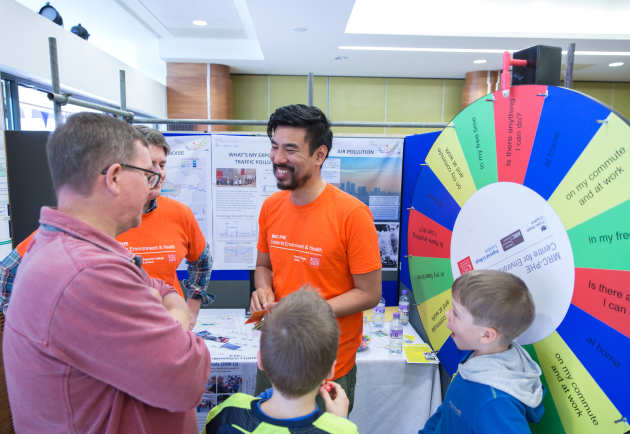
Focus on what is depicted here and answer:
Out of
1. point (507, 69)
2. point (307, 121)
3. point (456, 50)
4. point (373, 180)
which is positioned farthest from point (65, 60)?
point (456, 50)

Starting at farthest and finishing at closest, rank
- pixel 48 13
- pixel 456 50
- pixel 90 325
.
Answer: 1. pixel 456 50
2. pixel 48 13
3. pixel 90 325

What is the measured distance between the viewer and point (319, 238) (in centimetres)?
134

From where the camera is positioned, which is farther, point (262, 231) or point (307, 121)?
point (262, 231)

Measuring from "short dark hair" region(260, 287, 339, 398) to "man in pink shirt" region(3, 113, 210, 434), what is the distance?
0.14 meters

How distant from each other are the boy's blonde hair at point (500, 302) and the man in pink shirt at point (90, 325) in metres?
0.68

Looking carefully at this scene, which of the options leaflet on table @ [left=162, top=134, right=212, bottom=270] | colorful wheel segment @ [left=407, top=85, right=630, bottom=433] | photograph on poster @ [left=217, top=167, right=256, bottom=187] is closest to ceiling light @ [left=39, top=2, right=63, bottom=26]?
leaflet on table @ [left=162, top=134, right=212, bottom=270]

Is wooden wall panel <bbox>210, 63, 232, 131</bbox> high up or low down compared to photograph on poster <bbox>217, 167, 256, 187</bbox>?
up

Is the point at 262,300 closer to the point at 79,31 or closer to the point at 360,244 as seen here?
the point at 360,244

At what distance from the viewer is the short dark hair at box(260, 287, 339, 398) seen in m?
0.78

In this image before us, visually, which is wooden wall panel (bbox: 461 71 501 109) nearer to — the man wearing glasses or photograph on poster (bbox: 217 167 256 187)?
photograph on poster (bbox: 217 167 256 187)

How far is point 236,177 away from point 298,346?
173 centimetres

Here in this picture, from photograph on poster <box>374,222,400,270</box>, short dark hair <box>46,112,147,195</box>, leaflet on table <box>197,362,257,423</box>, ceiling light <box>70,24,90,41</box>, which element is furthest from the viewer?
ceiling light <box>70,24,90,41</box>

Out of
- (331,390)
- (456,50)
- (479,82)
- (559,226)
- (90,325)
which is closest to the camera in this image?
(90,325)

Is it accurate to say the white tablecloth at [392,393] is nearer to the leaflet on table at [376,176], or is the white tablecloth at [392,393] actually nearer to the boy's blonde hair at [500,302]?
the leaflet on table at [376,176]
